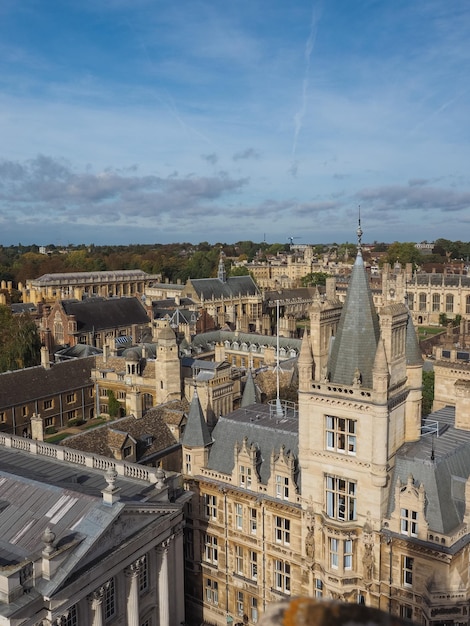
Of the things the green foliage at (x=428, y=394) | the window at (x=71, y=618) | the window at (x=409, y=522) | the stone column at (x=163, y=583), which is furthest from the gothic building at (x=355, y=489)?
the green foliage at (x=428, y=394)

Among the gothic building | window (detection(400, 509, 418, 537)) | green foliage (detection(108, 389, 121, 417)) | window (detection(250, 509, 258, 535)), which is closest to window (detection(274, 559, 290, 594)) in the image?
the gothic building

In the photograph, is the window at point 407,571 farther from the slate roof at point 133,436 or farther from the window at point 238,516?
the slate roof at point 133,436

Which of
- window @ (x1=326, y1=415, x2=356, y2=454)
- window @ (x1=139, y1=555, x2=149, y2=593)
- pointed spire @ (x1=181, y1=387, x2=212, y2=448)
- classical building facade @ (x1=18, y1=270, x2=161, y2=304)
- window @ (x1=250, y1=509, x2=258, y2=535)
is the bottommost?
window @ (x1=139, y1=555, x2=149, y2=593)

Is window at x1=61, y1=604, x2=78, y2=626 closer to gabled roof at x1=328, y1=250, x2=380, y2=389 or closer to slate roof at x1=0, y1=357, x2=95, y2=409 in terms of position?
gabled roof at x1=328, y1=250, x2=380, y2=389

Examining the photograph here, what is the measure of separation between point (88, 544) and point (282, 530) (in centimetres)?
1250

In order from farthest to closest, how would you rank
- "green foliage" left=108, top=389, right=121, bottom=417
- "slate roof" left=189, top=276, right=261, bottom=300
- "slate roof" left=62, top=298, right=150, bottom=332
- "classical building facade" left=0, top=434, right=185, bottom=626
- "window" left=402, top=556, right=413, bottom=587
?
"slate roof" left=189, top=276, right=261, bottom=300 → "slate roof" left=62, top=298, right=150, bottom=332 → "green foliage" left=108, top=389, right=121, bottom=417 → "window" left=402, top=556, right=413, bottom=587 → "classical building facade" left=0, top=434, right=185, bottom=626

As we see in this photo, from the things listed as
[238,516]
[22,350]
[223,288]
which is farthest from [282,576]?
[223,288]

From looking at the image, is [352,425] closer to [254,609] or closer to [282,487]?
[282,487]

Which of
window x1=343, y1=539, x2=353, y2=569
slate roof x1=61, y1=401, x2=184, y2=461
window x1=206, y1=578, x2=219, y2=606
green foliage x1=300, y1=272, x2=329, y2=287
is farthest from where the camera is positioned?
green foliage x1=300, y1=272, x2=329, y2=287

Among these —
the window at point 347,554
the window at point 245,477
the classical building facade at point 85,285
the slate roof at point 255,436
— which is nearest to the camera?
the window at point 347,554

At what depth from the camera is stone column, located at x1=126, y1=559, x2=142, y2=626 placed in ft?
88.8

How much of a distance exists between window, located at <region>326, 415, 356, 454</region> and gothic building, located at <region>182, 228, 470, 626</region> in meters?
0.06

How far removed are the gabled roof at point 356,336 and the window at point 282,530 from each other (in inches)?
352

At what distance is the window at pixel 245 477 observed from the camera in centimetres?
3359
